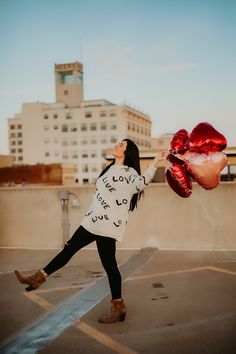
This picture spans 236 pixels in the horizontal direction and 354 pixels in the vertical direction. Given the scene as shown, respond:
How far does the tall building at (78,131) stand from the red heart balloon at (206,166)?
389 feet

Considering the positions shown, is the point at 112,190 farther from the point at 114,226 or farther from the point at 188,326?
the point at 188,326

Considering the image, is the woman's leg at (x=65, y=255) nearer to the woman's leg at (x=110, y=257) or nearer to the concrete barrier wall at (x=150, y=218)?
the woman's leg at (x=110, y=257)

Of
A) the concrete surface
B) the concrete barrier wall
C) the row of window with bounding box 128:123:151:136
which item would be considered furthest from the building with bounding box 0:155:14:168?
the row of window with bounding box 128:123:151:136

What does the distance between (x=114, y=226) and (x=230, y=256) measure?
15.5 ft

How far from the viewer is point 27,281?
14.9 feet

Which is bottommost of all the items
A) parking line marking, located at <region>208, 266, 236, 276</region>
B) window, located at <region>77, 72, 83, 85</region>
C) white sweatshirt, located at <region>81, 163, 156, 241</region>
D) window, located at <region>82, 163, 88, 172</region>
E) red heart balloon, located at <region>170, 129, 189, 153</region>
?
window, located at <region>82, 163, 88, 172</region>

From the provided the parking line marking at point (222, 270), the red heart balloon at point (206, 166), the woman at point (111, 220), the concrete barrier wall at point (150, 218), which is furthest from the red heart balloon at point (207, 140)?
the concrete barrier wall at point (150, 218)

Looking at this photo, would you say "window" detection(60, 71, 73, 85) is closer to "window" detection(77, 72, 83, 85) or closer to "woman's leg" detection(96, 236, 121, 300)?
"window" detection(77, 72, 83, 85)

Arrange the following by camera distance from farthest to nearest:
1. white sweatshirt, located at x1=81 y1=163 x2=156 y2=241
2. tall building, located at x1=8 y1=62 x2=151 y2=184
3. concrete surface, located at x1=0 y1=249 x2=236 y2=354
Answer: tall building, located at x1=8 y1=62 x2=151 y2=184 → white sweatshirt, located at x1=81 y1=163 x2=156 y2=241 → concrete surface, located at x1=0 y1=249 x2=236 y2=354

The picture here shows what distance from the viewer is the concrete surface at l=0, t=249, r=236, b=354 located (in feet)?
12.6

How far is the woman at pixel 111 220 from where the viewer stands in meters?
4.41

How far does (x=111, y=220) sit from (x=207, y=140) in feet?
4.31

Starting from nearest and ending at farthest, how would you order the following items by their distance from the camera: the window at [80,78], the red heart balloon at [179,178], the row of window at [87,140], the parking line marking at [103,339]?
the parking line marking at [103,339] < the red heart balloon at [179,178] < the row of window at [87,140] < the window at [80,78]

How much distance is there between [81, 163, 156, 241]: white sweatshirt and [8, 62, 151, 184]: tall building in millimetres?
118736
